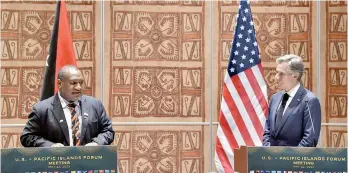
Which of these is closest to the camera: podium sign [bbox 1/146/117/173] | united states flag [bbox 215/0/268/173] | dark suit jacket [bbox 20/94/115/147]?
podium sign [bbox 1/146/117/173]

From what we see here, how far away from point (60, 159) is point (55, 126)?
0.69 metres

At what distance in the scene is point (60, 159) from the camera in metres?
4.24

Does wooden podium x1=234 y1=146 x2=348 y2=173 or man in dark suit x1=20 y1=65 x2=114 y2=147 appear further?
man in dark suit x1=20 y1=65 x2=114 y2=147

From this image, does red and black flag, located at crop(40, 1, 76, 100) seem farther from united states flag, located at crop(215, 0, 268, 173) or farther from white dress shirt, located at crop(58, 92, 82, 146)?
united states flag, located at crop(215, 0, 268, 173)

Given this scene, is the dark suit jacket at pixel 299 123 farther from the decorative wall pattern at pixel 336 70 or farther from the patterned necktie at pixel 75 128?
the decorative wall pattern at pixel 336 70

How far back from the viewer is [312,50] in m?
7.68

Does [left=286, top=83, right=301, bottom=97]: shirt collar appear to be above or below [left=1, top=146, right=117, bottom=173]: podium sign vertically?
above

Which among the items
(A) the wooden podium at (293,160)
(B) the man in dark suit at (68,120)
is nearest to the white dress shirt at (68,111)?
(B) the man in dark suit at (68,120)

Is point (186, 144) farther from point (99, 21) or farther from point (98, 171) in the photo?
point (98, 171)

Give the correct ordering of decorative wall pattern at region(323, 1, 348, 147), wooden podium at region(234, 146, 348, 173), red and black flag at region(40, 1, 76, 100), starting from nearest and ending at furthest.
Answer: wooden podium at region(234, 146, 348, 173) → red and black flag at region(40, 1, 76, 100) → decorative wall pattern at region(323, 1, 348, 147)

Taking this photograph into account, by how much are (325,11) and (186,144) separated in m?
2.41

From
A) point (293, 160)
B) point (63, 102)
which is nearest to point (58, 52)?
point (63, 102)

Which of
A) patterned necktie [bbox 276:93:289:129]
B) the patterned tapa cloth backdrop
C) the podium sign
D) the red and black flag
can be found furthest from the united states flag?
the podium sign

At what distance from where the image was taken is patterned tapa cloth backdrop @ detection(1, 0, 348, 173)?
7.22 meters
